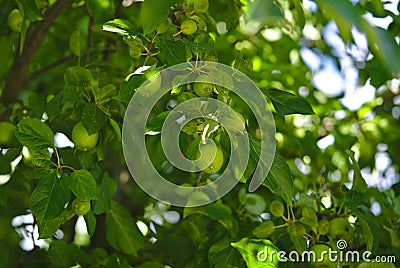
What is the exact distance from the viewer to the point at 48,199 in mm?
836

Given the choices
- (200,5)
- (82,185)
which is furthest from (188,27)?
(82,185)

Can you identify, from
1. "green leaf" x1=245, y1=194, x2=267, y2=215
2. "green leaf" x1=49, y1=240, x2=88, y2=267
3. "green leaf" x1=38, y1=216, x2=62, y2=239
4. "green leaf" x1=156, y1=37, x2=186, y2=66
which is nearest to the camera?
"green leaf" x1=156, y1=37, x2=186, y2=66

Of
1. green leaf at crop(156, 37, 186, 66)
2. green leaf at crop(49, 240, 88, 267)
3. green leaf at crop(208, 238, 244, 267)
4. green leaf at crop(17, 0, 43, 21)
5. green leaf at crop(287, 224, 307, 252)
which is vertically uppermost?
green leaf at crop(156, 37, 186, 66)

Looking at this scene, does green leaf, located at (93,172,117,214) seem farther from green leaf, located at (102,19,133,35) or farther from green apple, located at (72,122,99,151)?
green leaf, located at (102,19,133,35)

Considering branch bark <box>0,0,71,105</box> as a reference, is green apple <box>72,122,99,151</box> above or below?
above

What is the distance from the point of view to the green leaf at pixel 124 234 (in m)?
1.05

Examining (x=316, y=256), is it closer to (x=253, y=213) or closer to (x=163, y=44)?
(x=253, y=213)

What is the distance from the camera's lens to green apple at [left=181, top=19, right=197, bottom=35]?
842 millimetres

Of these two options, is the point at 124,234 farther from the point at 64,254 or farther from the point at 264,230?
the point at 264,230

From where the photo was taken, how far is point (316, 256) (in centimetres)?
91

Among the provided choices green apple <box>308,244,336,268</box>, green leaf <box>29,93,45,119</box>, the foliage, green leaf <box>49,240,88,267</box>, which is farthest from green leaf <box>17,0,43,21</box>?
green apple <box>308,244,336,268</box>

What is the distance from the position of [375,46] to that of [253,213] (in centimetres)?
71

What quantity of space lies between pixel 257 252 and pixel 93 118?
297mm

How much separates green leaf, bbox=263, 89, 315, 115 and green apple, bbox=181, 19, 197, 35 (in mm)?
129
